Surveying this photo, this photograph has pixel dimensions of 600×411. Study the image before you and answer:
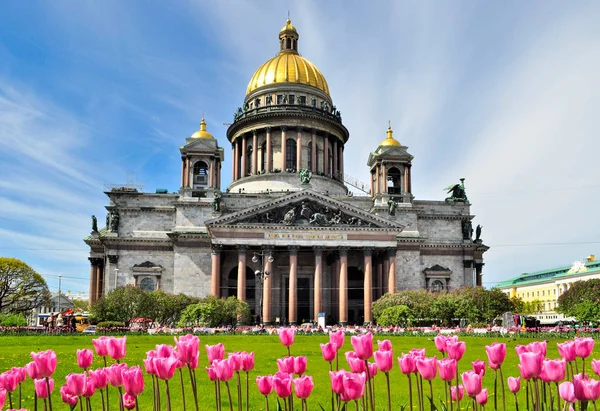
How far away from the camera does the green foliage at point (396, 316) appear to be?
4662 centimetres

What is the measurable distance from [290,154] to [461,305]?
106 ft

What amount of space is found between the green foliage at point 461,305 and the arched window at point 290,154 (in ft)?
90.0

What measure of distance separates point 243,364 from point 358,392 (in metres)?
1.42

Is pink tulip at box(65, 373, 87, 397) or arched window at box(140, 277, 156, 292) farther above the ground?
arched window at box(140, 277, 156, 292)

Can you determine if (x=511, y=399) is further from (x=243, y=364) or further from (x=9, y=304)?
(x=9, y=304)

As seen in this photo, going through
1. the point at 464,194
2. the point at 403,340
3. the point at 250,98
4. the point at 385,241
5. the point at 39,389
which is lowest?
the point at 403,340

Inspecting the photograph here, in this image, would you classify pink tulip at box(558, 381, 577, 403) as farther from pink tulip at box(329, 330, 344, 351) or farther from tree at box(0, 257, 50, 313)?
tree at box(0, 257, 50, 313)

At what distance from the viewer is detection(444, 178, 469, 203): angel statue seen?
2638 inches

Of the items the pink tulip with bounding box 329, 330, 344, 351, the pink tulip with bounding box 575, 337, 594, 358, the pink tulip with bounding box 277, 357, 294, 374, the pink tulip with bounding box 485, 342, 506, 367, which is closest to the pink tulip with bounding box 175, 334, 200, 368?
the pink tulip with bounding box 277, 357, 294, 374

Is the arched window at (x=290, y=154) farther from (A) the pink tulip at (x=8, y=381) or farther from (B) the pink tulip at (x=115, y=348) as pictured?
(A) the pink tulip at (x=8, y=381)

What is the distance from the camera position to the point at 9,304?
251ft

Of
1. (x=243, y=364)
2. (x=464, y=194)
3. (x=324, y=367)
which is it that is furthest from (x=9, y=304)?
(x=243, y=364)

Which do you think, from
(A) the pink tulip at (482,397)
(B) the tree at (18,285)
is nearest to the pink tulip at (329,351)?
(A) the pink tulip at (482,397)

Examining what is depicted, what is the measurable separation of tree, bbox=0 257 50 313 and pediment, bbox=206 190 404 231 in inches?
1543
